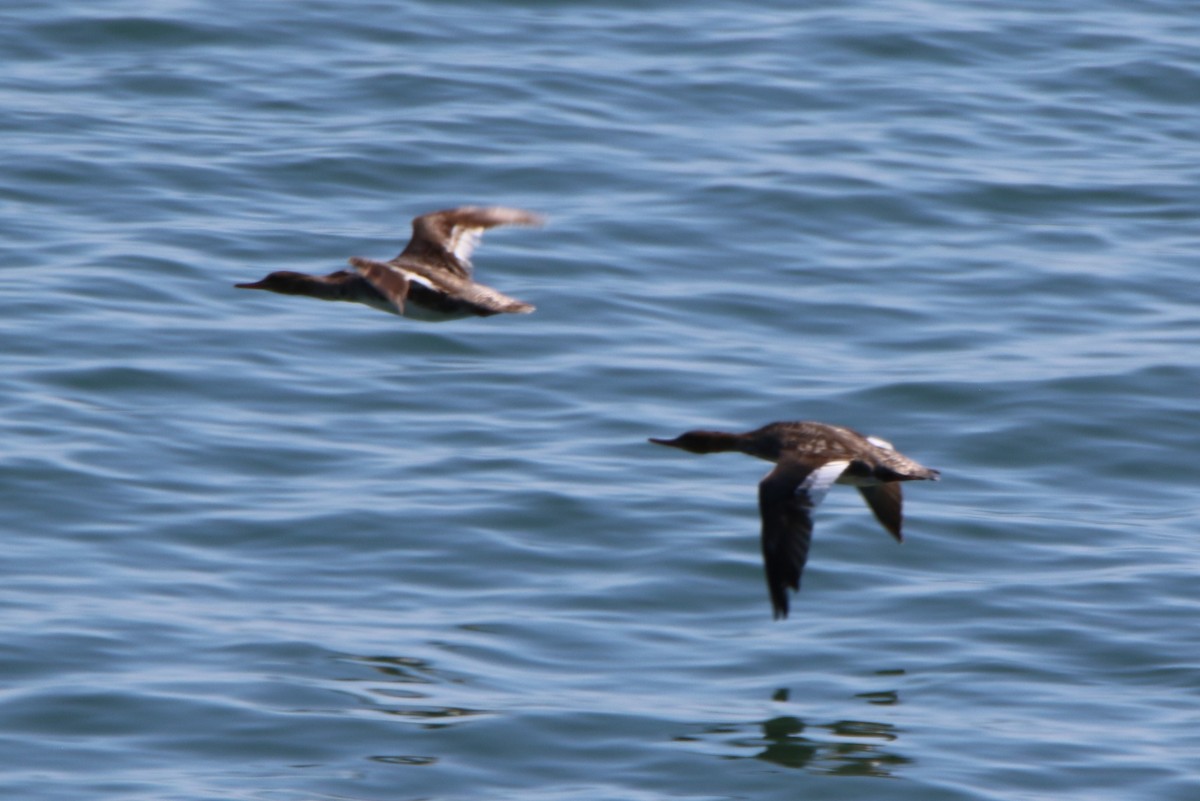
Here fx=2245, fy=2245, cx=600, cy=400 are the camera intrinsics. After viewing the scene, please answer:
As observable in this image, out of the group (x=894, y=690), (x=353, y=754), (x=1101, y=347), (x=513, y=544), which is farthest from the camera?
(x=1101, y=347)

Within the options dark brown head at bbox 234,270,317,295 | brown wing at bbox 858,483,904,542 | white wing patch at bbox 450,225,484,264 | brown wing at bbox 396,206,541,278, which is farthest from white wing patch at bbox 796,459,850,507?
dark brown head at bbox 234,270,317,295

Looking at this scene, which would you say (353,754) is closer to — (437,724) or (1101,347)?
(437,724)

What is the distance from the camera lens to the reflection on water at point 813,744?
9.43 m

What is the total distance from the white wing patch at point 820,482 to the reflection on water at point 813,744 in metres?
1.03

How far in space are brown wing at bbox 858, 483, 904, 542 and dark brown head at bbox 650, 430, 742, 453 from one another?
680mm

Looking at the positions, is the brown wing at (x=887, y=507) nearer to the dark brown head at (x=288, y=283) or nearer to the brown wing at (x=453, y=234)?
the brown wing at (x=453, y=234)

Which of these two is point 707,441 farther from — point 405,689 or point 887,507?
point 405,689

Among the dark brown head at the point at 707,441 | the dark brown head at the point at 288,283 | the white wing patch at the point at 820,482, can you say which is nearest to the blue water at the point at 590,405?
the dark brown head at the point at 707,441

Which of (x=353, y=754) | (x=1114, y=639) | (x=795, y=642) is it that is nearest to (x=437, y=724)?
(x=353, y=754)

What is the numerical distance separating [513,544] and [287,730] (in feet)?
7.30

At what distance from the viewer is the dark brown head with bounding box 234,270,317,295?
11203 millimetres

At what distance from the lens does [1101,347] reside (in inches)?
558

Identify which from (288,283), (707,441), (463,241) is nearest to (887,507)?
(707,441)

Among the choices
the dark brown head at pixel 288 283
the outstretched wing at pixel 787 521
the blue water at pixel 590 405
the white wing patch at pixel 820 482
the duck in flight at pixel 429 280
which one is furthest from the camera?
the dark brown head at pixel 288 283
